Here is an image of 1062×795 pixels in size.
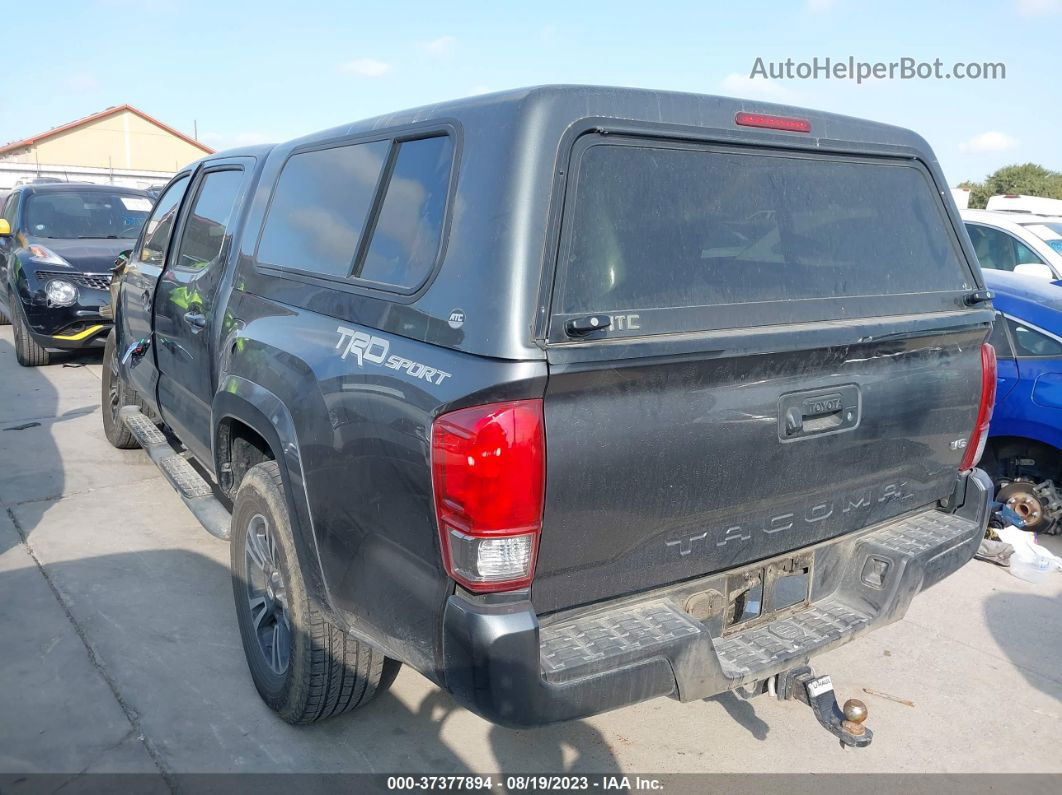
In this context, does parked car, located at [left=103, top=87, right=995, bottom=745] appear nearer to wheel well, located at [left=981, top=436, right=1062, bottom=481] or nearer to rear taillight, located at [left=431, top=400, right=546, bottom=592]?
rear taillight, located at [left=431, top=400, right=546, bottom=592]

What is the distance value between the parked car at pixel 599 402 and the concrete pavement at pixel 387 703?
25 cm

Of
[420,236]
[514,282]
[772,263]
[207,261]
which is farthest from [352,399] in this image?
[207,261]

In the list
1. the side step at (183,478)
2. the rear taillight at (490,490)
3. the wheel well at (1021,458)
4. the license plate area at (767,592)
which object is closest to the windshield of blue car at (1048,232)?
the wheel well at (1021,458)

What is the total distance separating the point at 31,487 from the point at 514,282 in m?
4.65

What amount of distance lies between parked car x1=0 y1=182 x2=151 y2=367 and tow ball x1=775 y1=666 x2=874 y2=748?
24.5ft

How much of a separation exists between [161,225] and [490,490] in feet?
12.0

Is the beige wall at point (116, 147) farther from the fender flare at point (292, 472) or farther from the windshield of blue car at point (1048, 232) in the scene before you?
the fender flare at point (292, 472)

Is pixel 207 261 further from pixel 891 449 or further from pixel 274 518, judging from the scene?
pixel 891 449

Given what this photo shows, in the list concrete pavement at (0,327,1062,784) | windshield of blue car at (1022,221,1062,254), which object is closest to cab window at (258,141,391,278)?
concrete pavement at (0,327,1062,784)

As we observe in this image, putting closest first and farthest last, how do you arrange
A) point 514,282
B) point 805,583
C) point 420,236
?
point 514,282
point 420,236
point 805,583

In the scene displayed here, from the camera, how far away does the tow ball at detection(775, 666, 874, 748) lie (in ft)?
8.62

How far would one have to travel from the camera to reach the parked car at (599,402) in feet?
6.96

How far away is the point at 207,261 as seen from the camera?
13.0ft

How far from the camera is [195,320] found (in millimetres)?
3904
